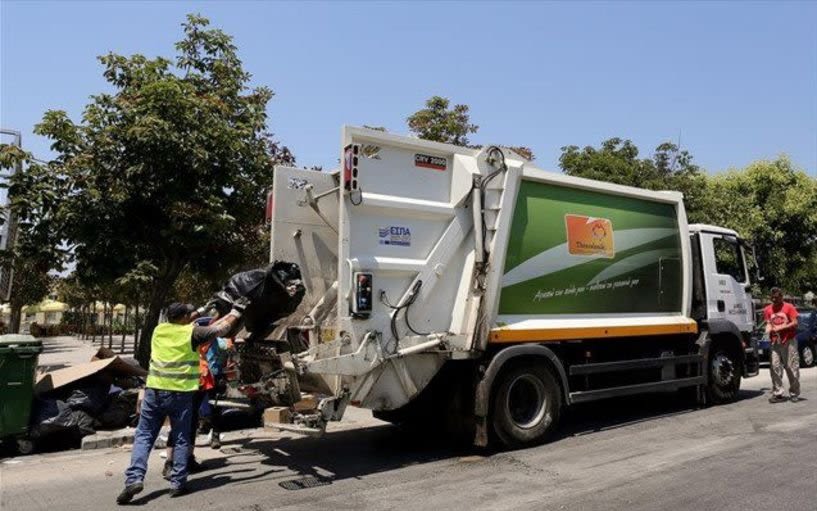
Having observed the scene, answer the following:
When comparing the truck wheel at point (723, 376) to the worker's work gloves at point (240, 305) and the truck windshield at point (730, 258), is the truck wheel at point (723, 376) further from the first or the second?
the worker's work gloves at point (240, 305)

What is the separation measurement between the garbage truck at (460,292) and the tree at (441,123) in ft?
24.9

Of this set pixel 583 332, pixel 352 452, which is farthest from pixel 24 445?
pixel 583 332

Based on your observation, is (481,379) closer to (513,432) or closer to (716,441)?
(513,432)

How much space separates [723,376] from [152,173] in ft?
28.4

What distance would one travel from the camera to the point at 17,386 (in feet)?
22.1

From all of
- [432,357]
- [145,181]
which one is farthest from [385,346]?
[145,181]

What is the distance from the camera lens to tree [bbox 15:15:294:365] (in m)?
9.52

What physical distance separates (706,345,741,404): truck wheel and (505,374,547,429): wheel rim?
11.0 ft

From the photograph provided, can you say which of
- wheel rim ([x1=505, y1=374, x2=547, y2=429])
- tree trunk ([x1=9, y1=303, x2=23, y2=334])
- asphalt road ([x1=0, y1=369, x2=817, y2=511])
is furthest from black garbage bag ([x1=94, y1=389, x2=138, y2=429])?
tree trunk ([x1=9, y1=303, x2=23, y2=334])

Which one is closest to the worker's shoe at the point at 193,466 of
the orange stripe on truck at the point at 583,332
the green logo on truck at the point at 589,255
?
the orange stripe on truck at the point at 583,332

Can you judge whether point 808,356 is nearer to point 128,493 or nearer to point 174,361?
point 174,361

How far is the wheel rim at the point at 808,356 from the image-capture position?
15547 mm

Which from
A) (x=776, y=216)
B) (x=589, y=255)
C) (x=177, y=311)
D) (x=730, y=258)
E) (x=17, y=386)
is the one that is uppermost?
(x=776, y=216)

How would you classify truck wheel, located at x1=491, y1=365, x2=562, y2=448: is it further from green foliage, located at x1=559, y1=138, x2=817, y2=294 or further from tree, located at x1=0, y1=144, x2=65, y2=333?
green foliage, located at x1=559, y1=138, x2=817, y2=294
